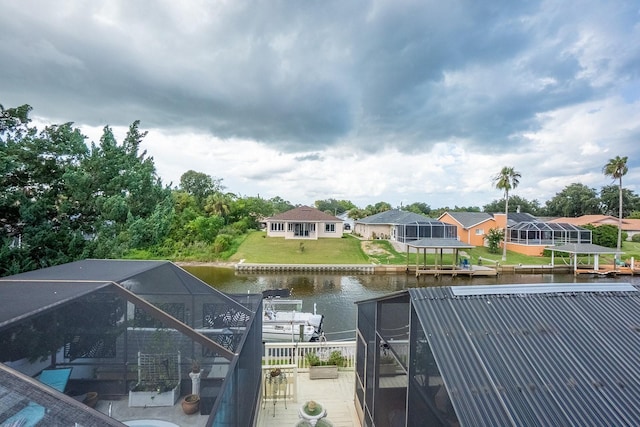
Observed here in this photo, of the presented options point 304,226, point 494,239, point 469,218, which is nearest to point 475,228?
point 469,218

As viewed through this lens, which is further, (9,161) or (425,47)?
(425,47)

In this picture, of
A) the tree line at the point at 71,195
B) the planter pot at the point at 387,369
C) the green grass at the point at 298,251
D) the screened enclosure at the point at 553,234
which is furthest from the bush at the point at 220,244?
the screened enclosure at the point at 553,234

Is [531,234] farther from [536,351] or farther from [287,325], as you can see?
[536,351]

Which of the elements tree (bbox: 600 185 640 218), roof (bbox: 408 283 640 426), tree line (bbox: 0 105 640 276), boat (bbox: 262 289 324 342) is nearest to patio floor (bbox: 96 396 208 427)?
roof (bbox: 408 283 640 426)

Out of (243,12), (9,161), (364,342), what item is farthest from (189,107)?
(364,342)

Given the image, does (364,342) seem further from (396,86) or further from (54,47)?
(396,86)

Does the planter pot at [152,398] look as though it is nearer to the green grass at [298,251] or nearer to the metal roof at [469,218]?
the green grass at [298,251]
